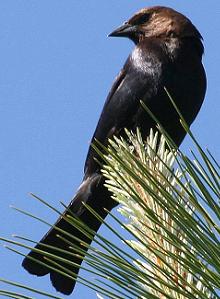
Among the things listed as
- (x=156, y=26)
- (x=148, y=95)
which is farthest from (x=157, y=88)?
(x=156, y=26)

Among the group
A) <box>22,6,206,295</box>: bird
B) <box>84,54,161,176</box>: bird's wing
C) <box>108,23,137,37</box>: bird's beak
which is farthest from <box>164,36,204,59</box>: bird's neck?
<box>108,23,137,37</box>: bird's beak

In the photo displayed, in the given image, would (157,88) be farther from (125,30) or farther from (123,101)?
(125,30)

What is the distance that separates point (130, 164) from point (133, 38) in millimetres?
3641

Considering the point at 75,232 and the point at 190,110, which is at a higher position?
the point at 190,110

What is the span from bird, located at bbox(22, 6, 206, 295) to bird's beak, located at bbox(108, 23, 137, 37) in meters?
0.26

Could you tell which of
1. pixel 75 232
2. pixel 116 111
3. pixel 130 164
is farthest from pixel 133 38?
pixel 130 164

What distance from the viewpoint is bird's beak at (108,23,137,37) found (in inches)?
204

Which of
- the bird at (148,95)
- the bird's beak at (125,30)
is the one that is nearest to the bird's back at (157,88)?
the bird at (148,95)

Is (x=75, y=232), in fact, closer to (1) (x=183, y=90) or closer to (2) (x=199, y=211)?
(1) (x=183, y=90)

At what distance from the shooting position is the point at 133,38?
5164 mm

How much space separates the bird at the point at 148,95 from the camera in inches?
173

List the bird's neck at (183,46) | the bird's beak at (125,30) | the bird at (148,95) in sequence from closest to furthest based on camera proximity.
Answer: the bird at (148,95), the bird's neck at (183,46), the bird's beak at (125,30)

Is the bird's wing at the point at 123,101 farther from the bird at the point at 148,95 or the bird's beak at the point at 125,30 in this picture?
the bird's beak at the point at 125,30

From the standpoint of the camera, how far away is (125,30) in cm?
520
